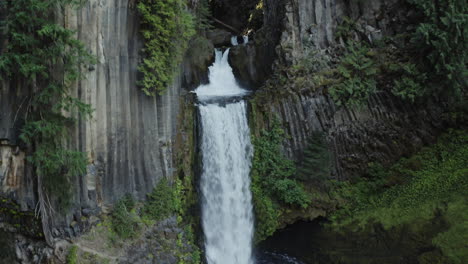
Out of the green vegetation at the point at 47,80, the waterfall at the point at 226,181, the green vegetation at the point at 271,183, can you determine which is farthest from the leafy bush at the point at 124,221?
the green vegetation at the point at 271,183

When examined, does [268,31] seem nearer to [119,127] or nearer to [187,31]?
[187,31]

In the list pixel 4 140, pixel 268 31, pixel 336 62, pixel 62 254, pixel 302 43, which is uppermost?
pixel 268 31

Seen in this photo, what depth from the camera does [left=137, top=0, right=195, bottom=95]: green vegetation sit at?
11781 millimetres

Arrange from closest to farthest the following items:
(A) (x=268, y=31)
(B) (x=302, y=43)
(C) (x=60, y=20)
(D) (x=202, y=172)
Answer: (C) (x=60, y=20), (D) (x=202, y=172), (B) (x=302, y=43), (A) (x=268, y=31)

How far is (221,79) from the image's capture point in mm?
20219

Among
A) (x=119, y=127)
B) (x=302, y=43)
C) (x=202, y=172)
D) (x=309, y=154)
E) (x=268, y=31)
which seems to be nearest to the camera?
(x=119, y=127)

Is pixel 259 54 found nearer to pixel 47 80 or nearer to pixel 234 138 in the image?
pixel 234 138

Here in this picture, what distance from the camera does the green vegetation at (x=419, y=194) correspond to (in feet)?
40.7

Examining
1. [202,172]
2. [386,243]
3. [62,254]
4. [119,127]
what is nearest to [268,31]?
[202,172]

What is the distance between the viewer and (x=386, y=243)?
13.3m

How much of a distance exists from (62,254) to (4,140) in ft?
12.6

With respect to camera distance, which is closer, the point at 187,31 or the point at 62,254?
the point at 62,254

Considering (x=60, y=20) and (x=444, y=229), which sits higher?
(x=60, y=20)

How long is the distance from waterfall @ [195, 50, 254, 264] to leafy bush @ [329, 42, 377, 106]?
178 inches
